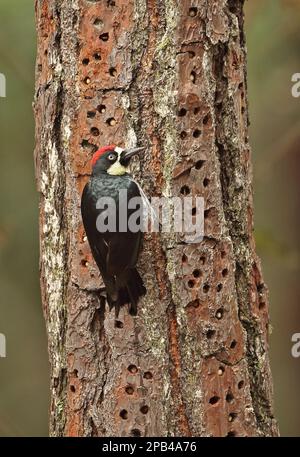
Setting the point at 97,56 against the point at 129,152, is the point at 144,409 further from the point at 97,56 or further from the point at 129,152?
the point at 97,56

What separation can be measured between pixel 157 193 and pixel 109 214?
0.13 metres

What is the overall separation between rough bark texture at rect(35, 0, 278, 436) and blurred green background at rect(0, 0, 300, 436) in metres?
1.50

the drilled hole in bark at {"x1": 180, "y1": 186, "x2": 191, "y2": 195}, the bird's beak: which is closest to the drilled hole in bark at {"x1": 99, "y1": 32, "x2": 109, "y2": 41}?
the bird's beak

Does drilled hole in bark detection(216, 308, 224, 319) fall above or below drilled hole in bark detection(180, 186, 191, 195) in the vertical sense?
below

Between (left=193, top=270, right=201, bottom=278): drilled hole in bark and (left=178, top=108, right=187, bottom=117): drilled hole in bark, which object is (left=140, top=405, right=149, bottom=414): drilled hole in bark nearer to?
(left=193, top=270, right=201, bottom=278): drilled hole in bark

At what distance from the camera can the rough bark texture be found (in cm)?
189

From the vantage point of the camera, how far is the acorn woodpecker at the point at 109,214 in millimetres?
1836

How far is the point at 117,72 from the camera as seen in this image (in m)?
1.90

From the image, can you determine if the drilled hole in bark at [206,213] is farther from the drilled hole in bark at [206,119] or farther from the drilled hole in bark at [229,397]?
the drilled hole in bark at [229,397]

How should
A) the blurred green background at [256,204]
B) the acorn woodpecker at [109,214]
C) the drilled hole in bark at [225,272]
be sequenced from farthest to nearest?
the blurred green background at [256,204]
the drilled hole in bark at [225,272]
the acorn woodpecker at [109,214]

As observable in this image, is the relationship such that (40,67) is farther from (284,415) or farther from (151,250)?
(284,415)

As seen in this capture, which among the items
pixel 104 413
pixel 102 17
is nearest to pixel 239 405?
pixel 104 413

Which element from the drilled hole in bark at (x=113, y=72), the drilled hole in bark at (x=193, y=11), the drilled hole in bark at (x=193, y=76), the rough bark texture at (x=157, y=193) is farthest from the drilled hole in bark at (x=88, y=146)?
the drilled hole in bark at (x=193, y=11)

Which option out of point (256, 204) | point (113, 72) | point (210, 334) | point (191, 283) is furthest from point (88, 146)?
point (256, 204)
